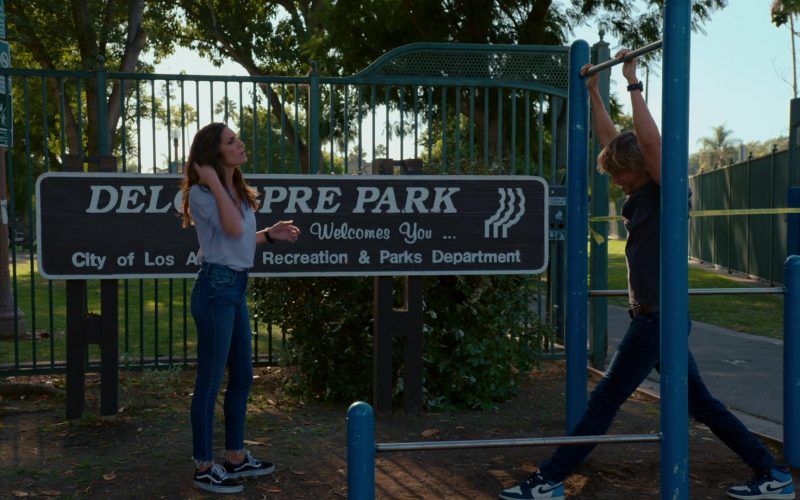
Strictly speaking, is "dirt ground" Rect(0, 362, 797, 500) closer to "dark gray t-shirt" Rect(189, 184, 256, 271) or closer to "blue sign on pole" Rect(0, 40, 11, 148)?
"dark gray t-shirt" Rect(189, 184, 256, 271)

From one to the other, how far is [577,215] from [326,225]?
2012 millimetres

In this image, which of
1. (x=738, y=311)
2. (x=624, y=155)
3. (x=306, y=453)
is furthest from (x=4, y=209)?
(x=738, y=311)

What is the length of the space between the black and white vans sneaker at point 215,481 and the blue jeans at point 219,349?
64mm

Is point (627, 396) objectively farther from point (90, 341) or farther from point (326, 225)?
point (90, 341)

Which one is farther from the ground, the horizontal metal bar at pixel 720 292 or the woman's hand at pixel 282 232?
the woman's hand at pixel 282 232

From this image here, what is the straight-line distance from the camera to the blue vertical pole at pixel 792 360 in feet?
15.3

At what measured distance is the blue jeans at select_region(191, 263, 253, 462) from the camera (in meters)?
4.38

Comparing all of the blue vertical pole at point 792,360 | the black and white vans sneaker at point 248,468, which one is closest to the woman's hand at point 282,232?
the black and white vans sneaker at point 248,468

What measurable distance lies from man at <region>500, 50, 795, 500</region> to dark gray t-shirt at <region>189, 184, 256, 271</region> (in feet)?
5.35

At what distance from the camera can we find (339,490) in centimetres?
457

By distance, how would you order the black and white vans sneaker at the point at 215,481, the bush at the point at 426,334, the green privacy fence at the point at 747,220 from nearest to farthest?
the black and white vans sneaker at the point at 215,481 → the bush at the point at 426,334 → the green privacy fence at the point at 747,220

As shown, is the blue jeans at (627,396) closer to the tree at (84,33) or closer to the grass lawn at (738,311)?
the grass lawn at (738,311)

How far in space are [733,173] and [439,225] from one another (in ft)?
50.6

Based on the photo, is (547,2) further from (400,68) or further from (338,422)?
(338,422)
